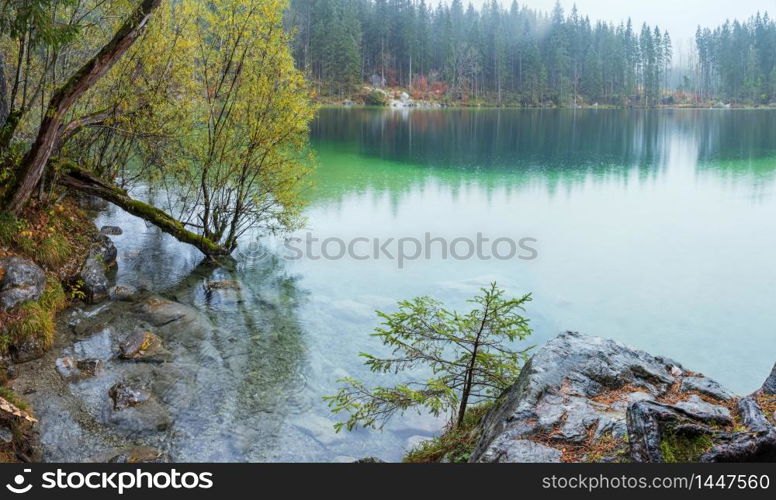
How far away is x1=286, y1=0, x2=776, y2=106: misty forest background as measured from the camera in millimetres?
119375

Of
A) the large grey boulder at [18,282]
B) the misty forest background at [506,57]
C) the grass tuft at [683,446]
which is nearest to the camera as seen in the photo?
the grass tuft at [683,446]

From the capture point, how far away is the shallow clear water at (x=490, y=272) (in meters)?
13.4

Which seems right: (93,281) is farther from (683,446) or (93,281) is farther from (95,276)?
(683,446)

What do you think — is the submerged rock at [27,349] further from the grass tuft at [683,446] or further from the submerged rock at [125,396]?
the grass tuft at [683,446]

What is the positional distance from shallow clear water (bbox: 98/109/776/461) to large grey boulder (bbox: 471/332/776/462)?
143 inches

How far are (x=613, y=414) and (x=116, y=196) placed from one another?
15.7m

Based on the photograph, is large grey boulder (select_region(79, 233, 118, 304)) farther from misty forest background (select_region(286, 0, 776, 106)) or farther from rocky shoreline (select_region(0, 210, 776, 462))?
misty forest background (select_region(286, 0, 776, 106))

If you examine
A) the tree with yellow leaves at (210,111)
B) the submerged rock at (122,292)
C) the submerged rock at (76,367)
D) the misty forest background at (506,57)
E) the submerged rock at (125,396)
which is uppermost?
the misty forest background at (506,57)

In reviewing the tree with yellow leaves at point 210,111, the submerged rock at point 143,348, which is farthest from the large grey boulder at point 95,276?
the submerged rock at point 143,348

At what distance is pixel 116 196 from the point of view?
17938mm

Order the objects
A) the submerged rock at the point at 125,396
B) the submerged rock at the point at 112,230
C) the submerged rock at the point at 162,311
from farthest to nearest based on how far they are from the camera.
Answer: the submerged rock at the point at 112,230, the submerged rock at the point at 162,311, the submerged rock at the point at 125,396

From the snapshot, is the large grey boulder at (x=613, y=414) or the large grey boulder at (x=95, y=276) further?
the large grey boulder at (x=95, y=276)

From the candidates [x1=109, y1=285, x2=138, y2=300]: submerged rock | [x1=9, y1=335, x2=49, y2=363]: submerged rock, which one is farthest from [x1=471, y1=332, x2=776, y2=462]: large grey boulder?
[x1=109, y1=285, x2=138, y2=300]: submerged rock

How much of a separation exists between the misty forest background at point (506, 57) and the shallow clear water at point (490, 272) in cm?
7882
